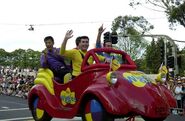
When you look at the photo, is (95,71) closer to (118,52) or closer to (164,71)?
(118,52)

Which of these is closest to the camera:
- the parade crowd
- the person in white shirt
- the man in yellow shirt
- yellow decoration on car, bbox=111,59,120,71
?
yellow decoration on car, bbox=111,59,120,71

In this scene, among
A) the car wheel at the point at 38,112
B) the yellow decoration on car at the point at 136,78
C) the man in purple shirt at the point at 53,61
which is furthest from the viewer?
the car wheel at the point at 38,112

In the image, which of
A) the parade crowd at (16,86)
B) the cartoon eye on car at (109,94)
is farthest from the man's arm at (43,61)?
the parade crowd at (16,86)

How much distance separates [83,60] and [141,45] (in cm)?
7685

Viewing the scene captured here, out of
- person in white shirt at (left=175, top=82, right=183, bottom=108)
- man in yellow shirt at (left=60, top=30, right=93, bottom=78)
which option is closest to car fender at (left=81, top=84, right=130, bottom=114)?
man in yellow shirt at (left=60, top=30, right=93, bottom=78)

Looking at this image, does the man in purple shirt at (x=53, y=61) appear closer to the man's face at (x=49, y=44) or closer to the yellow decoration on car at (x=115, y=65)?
the man's face at (x=49, y=44)

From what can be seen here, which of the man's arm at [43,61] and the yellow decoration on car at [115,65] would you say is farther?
the man's arm at [43,61]

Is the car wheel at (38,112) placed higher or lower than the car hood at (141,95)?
lower

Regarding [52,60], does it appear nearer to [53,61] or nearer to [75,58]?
[53,61]

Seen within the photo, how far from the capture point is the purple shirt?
991 centimetres

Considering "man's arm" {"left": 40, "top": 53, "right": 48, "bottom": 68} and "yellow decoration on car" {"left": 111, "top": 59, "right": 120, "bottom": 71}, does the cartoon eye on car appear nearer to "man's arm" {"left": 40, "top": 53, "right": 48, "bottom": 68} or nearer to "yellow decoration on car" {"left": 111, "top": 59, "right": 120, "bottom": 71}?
"yellow decoration on car" {"left": 111, "top": 59, "right": 120, "bottom": 71}

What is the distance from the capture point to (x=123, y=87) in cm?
792

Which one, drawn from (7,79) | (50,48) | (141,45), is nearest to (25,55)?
(141,45)

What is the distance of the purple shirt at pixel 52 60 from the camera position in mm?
9906
